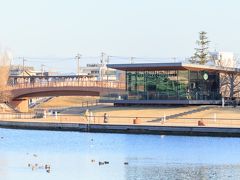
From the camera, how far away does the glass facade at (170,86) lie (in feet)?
295

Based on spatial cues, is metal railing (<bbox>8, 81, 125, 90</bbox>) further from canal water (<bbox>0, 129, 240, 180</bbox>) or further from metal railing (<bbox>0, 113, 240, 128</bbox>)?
canal water (<bbox>0, 129, 240, 180</bbox>)

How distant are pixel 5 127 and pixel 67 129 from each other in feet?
26.7

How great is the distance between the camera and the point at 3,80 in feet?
432

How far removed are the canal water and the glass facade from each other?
18087 mm

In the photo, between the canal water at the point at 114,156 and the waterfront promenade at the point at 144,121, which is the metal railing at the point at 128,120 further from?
the canal water at the point at 114,156

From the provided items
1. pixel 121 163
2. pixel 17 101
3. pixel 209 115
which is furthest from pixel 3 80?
pixel 121 163

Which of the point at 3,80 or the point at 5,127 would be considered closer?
the point at 5,127

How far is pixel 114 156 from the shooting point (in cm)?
5700

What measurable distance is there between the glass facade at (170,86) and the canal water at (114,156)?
18087mm

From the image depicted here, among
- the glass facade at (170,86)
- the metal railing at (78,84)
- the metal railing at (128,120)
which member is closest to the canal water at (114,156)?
the metal railing at (128,120)

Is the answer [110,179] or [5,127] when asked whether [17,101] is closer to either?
[5,127]

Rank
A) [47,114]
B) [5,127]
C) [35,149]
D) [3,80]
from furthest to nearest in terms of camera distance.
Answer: [3,80] → [47,114] → [5,127] → [35,149]

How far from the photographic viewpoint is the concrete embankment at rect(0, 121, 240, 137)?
223 ft

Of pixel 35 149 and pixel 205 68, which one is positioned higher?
pixel 205 68
